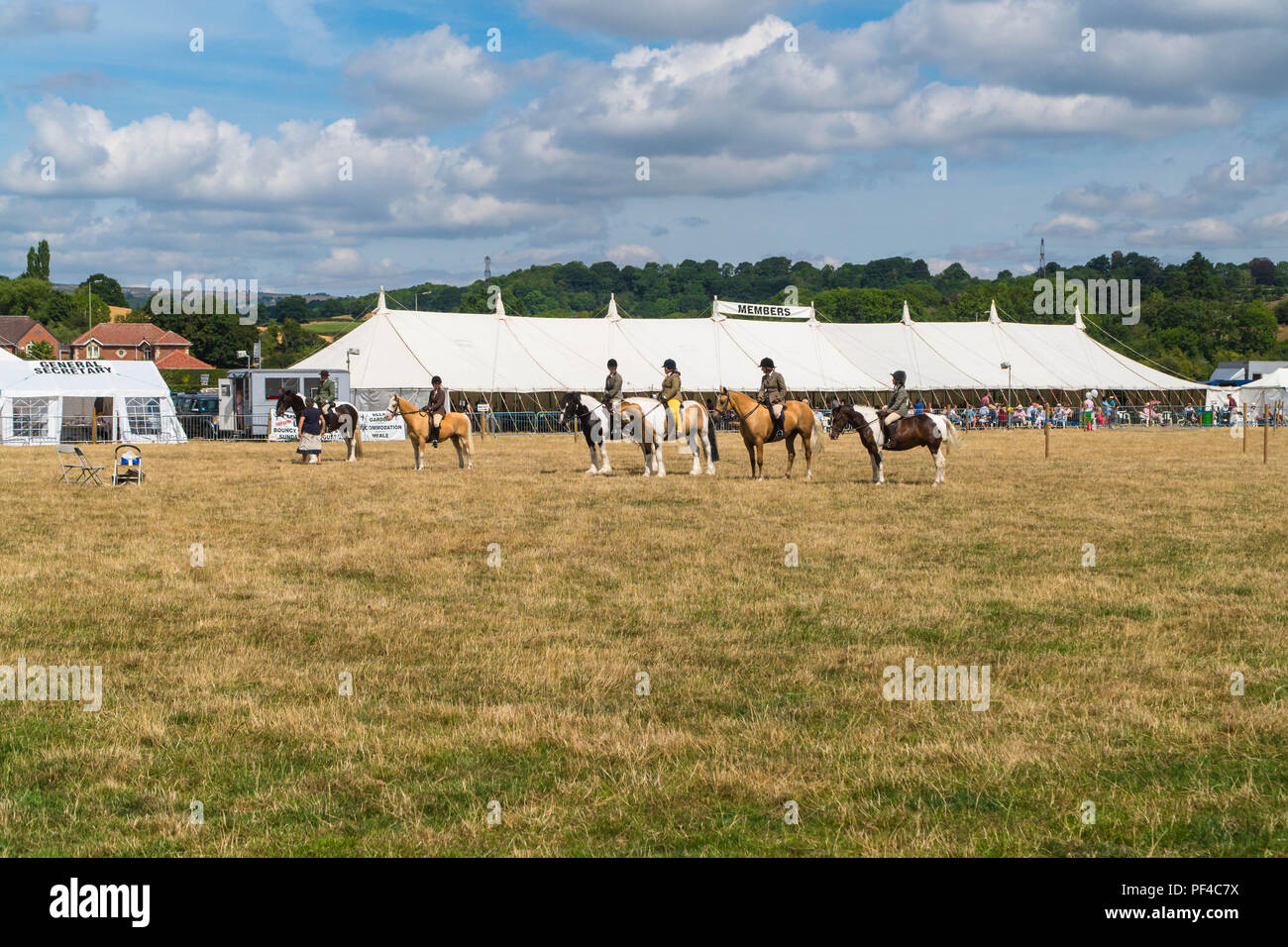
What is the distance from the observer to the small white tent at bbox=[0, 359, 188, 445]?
42.1 metres

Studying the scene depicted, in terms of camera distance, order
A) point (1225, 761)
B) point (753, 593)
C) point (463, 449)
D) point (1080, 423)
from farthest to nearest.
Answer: point (1080, 423) < point (463, 449) < point (753, 593) < point (1225, 761)

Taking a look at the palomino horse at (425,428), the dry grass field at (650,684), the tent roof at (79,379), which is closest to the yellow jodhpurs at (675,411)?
the palomino horse at (425,428)

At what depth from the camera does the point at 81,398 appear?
146ft

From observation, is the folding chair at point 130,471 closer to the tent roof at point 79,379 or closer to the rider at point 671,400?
the rider at point 671,400

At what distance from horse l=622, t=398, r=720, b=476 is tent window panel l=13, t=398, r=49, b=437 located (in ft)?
89.7

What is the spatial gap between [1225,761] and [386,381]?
4608cm

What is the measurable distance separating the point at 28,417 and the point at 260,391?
8.05m

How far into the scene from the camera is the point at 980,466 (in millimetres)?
28109

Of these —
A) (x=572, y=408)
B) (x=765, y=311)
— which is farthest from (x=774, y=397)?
(x=765, y=311)

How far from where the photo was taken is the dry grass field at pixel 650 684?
17.5 feet

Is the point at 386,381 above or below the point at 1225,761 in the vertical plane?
above

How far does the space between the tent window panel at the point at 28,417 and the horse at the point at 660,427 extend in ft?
89.7
